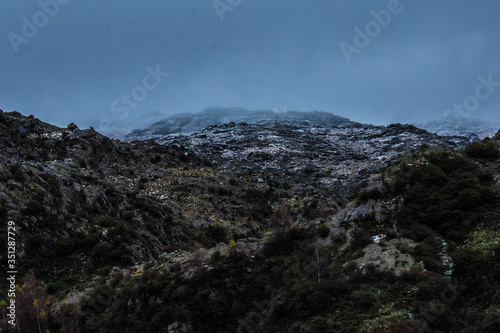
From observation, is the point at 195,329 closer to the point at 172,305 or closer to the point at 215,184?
the point at 172,305

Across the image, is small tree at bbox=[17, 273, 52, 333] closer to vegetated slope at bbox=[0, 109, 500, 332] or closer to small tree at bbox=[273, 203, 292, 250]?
vegetated slope at bbox=[0, 109, 500, 332]

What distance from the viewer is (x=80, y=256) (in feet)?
66.6

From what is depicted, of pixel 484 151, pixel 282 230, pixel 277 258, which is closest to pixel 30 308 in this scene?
pixel 277 258

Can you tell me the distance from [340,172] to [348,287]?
64.5 metres

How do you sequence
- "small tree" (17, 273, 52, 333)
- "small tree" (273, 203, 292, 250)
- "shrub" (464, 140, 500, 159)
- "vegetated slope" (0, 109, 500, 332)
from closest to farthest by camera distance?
"vegetated slope" (0, 109, 500, 332) < "small tree" (17, 273, 52, 333) < "small tree" (273, 203, 292, 250) < "shrub" (464, 140, 500, 159)

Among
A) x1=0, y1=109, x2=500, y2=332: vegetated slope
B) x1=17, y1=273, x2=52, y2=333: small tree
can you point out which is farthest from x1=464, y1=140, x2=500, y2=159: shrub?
x1=17, y1=273, x2=52, y2=333: small tree

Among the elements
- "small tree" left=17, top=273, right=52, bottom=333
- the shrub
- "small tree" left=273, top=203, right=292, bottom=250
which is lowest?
"small tree" left=17, top=273, right=52, bottom=333

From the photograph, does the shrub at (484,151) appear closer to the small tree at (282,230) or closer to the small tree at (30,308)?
the small tree at (282,230)

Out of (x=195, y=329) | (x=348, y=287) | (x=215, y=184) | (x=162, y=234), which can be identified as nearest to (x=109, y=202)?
(x=162, y=234)

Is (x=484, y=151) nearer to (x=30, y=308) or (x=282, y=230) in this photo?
(x=282, y=230)

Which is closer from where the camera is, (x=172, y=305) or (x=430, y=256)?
(x=430, y=256)

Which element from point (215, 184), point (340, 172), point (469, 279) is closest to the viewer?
point (469, 279)

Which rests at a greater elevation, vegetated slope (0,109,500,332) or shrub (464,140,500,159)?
shrub (464,140,500,159)

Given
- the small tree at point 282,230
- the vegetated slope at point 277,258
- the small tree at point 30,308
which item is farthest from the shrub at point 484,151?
the small tree at point 30,308
